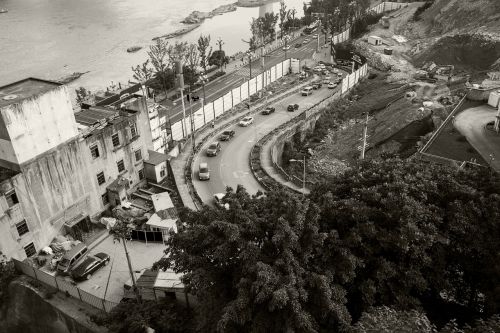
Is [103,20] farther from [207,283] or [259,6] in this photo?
[207,283]

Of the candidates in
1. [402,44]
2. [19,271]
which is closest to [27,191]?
[19,271]

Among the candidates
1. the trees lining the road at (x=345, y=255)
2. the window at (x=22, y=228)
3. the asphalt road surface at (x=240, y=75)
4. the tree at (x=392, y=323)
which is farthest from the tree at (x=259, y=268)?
the asphalt road surface at (x=240, y=75)

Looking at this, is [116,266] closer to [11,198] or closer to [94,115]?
[11,198]

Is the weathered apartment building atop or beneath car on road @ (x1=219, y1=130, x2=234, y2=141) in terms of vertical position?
atop

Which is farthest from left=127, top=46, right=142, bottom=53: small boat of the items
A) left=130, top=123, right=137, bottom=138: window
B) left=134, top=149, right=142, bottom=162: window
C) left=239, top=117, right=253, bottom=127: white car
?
left=130, top=123, right=137, bottom=138: window

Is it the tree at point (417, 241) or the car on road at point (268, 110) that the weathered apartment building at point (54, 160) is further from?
the tree at point (417, 241)

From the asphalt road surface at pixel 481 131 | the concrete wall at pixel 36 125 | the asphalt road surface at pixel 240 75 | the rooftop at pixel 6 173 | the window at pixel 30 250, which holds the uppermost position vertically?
the concrete wall at pixel 36 125

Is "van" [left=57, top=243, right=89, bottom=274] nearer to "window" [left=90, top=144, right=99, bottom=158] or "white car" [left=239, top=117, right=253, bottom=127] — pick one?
"window" [left=90, top=144, right=99, bottom=158]
